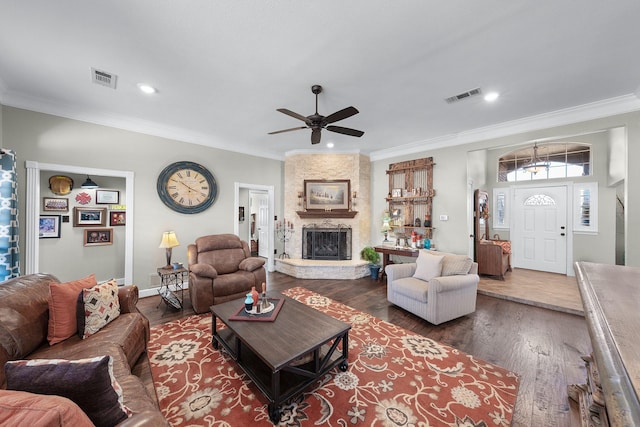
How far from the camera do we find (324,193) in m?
5.52

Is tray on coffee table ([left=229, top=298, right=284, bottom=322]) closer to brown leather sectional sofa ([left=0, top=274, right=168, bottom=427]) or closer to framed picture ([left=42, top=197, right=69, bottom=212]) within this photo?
brown leather sectional sofa ([left=0, top=274, right=168, bottom=427])

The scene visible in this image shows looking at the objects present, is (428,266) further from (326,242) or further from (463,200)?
(326,242)

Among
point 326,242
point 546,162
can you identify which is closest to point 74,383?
point 326,242

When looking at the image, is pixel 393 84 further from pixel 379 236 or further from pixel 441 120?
pixel 379 236

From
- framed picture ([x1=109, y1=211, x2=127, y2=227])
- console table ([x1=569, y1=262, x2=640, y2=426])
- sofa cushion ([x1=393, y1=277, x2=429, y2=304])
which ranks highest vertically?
framed picture ([x1=109, y1=211, x2=127, y2=227])

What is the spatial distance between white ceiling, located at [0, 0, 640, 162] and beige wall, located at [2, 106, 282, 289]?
0.22m

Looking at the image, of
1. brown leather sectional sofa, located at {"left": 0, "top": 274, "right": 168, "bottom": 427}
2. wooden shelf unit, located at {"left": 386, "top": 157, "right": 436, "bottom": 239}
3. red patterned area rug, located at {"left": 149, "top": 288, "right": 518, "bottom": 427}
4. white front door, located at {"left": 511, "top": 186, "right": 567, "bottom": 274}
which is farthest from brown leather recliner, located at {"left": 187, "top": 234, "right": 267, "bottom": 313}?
white front door, located at {"left": 511, "top": 186, "right": 567, "bottom": 274}

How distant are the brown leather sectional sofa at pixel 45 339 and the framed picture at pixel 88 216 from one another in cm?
272

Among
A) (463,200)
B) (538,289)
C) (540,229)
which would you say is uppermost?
(463,200)

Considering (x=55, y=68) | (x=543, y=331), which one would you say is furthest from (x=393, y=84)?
(x=55, y=68)

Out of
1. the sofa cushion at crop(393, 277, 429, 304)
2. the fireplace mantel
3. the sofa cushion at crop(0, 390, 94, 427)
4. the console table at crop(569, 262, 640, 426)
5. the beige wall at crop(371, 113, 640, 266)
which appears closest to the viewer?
the console table at crop(569, 262, 640, 426)

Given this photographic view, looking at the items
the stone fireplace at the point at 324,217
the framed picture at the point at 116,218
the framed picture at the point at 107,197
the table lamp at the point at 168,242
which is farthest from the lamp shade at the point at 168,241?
the stone fireplace at the point at 324,217

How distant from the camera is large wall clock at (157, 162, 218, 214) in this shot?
13.5 feet

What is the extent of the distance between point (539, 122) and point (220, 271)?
5258 mm
